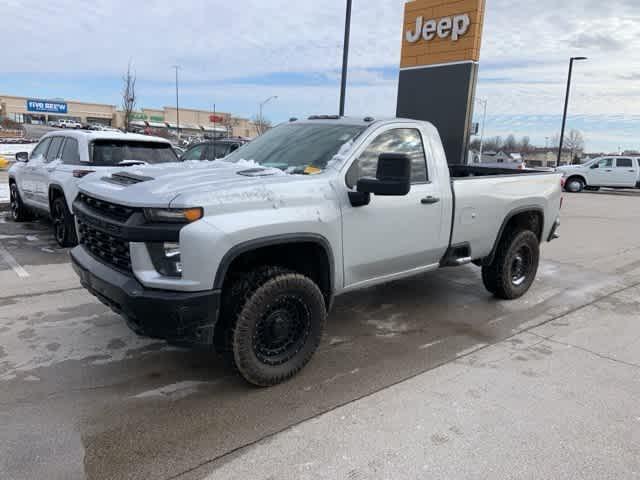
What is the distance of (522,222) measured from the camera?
5.75 metres

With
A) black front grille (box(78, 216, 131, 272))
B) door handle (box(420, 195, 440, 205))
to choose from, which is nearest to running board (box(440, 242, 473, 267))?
door handle (box(420, 195, 440, 205))

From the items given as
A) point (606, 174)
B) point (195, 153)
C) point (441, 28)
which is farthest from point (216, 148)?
point (606, 174)

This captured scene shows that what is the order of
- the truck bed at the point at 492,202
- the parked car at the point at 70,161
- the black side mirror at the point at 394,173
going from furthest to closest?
1. the parked car at the point at 70,161
2. the truck bed at the point at 492,202
3. the black side mirror at the point at 394,173

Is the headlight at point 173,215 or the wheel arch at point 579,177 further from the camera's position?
the wheel arch at point 579,177

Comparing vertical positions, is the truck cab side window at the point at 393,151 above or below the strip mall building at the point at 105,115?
below

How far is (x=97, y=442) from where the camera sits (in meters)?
2.87

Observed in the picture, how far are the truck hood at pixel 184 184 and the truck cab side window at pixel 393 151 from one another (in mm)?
478

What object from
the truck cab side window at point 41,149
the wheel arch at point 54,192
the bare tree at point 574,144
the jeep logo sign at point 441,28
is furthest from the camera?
the bare tree at point 574,144

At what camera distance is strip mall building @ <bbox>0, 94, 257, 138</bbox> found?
8962 cm

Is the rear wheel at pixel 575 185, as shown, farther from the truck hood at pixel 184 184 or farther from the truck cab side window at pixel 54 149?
the truck hood at pixel 184 184

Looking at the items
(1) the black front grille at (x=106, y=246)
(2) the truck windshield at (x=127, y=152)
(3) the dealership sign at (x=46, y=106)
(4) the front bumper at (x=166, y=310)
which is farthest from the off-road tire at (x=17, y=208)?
(3) the dealership sign at (x=46, y=106)

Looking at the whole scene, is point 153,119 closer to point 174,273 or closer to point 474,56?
point 474,56

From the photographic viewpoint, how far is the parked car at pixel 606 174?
23969 millimetres

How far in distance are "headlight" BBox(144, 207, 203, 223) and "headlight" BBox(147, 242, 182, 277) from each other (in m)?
0.15
